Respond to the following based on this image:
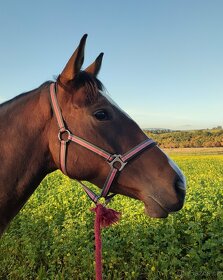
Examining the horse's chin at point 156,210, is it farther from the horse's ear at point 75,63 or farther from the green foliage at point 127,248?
the green foliage at point 127,248

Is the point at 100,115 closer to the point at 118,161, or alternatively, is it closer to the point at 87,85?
the point at 87,85

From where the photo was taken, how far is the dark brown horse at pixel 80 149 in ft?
7.25

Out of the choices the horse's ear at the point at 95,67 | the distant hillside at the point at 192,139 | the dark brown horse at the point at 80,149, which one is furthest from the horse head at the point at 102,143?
the distant hillside at the point at 192,139

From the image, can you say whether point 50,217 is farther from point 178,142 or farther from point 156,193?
point 178,142

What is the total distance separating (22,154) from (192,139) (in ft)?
332

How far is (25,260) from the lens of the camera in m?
5.84

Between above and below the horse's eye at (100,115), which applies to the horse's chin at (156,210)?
below

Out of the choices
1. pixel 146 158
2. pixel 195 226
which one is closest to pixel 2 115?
pixel 146 158

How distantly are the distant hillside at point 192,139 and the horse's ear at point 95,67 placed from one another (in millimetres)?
90134

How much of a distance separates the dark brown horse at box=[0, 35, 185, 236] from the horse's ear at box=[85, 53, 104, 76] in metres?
0.13

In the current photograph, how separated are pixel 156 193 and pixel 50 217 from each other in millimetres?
5144

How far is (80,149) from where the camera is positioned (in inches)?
89.4

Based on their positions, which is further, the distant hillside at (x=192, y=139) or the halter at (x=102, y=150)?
the distant hillside at (x=192, y=139)

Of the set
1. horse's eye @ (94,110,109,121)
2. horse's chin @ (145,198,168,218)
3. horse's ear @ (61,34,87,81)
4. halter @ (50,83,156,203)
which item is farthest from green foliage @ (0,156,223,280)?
horse's ear @ (61,34,87,81)
